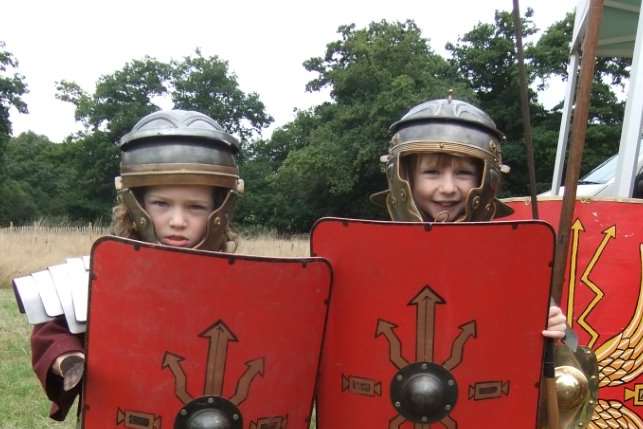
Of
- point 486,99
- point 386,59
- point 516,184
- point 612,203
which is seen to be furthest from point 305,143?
point 612,203

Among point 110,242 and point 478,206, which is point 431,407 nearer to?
point 478,206

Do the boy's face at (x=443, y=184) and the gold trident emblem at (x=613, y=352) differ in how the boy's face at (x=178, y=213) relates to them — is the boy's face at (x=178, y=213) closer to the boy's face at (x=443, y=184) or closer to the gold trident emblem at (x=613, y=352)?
the boy's face at (x=443, y=184)

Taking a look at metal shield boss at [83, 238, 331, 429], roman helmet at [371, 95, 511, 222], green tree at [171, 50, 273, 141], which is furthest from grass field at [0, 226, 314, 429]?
green tree at [171, 50, 273, 141]

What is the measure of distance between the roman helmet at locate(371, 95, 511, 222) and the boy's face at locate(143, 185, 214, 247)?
0.61 m

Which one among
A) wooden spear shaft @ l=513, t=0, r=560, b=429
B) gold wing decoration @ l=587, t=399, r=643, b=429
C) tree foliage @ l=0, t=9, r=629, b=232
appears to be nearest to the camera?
wooden spear shaft @ l=513, t=0, r=560, b=429

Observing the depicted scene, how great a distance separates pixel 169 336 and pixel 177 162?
1.75 ft

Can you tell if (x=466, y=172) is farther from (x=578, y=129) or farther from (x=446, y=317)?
(x=446, y=317)

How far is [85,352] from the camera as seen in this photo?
1.68 m

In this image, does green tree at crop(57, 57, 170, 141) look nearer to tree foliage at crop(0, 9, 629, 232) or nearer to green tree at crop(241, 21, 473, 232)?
tree foliage at crop(0, 9, 629, 232)

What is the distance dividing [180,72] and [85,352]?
111 feet

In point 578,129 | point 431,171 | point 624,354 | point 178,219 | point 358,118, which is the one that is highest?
point 358,118

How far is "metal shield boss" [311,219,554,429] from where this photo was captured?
1.81 metres

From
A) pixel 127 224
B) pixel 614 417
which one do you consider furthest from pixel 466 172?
pixel 614 417

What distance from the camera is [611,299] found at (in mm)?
2627
